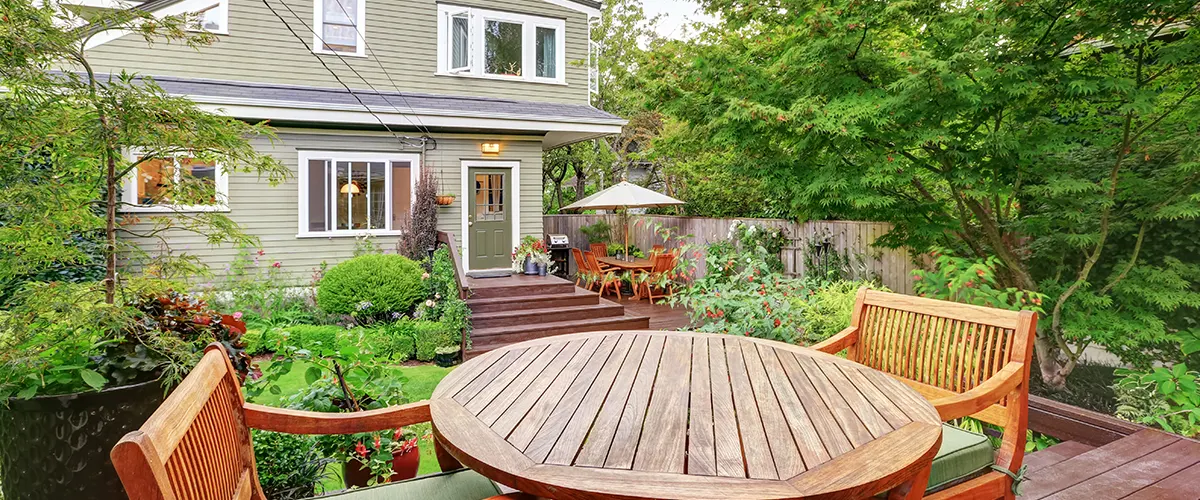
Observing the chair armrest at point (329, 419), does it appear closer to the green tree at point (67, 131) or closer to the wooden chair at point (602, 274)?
the green tree at point (67, 131)

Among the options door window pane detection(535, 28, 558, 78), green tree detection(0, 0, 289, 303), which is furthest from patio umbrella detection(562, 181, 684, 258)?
green tree detection(0, 0, 289, 303)

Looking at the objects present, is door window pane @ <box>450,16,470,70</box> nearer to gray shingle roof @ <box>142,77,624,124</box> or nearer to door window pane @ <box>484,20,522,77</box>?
door window pane @ <box>484,20,522,77</box>

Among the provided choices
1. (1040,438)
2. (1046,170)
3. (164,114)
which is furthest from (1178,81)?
(164,114)

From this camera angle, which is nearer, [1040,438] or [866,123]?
[1040,438]

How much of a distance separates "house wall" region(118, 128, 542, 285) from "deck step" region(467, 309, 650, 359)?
9.31 feet

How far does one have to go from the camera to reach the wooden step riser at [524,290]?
24.4 feet

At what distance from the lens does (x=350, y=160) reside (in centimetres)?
832

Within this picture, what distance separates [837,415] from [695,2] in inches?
189

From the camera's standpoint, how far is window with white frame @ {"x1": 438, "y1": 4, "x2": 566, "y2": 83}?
9.38m

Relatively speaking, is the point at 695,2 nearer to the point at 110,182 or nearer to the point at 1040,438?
the point at 1040,438

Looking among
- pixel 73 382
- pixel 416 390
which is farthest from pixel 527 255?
pixel 73 382

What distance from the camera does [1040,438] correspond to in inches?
137

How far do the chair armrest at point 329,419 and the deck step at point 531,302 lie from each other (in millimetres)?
5256

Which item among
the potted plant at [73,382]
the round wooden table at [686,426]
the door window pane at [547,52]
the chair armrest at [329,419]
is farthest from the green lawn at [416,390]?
the door window pane at [547,52]
